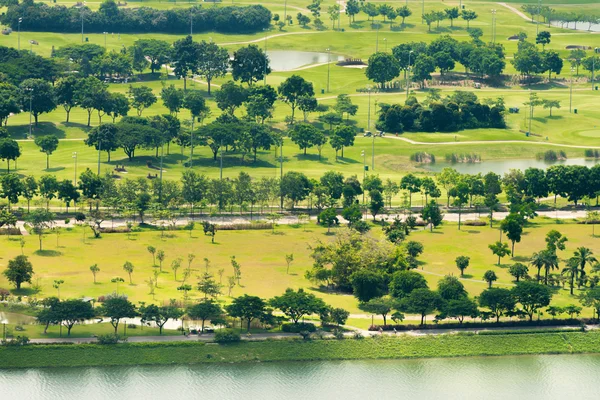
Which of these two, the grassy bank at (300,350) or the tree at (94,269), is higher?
the tree at (94,269)

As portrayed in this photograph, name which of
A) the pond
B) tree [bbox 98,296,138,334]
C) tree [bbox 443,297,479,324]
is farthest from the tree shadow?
tree [bbox 443,297,479,324]

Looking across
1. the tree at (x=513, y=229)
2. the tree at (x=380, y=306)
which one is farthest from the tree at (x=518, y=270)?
the tree at (x=380, y=306)

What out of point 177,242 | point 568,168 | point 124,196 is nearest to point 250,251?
point 177,242

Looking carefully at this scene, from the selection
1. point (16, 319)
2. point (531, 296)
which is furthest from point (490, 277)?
point (16, 319)

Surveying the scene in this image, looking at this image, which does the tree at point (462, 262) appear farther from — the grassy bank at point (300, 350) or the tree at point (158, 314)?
the tree at point (158, 314)

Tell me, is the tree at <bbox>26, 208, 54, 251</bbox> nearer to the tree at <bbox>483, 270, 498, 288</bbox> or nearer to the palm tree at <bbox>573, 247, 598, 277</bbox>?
→ the tree at <bbox>483, 270, 498, 288</bbox>
